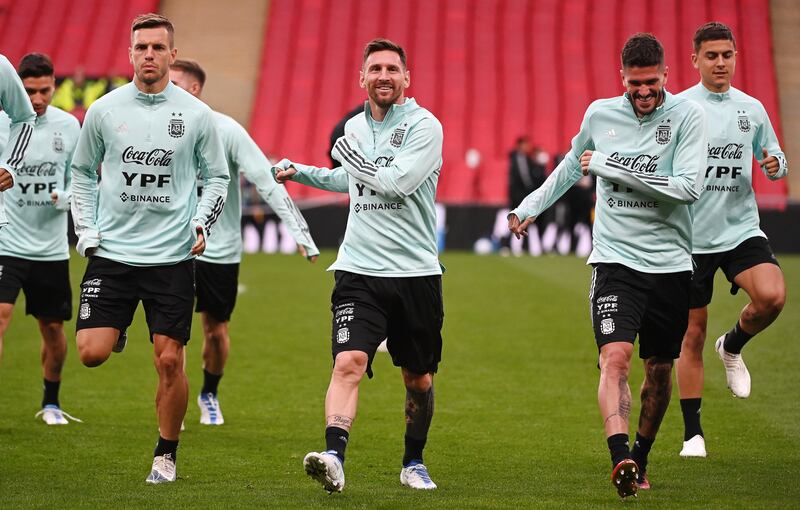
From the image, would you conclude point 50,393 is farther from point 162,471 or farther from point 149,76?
point 149,76

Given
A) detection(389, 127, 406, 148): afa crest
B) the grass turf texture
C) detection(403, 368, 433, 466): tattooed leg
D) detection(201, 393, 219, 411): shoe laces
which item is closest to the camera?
the grass turf texture

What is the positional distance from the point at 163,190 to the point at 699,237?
3254 millimetres

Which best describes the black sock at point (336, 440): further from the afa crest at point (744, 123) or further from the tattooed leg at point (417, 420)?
the afa crest at point (744, 123)

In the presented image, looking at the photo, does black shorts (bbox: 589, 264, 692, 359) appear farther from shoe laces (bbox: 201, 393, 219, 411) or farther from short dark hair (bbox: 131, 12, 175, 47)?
shoe laces (bbox: 201, 393, 219, 411)

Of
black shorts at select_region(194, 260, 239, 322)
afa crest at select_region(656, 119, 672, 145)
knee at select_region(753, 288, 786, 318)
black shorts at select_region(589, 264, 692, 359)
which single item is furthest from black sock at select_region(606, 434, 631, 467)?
black shorts at select_region(194, 260, 239, 322)

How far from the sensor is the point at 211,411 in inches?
362

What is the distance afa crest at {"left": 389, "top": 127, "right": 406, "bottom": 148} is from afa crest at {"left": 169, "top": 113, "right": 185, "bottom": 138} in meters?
1.15

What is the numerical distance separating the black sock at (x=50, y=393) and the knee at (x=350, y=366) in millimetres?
3473

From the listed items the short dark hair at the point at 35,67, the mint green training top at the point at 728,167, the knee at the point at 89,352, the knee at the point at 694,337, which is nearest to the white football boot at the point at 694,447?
the knee at the point at 694,337

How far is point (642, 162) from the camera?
6578 millimetres

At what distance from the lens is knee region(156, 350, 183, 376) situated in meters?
6.79

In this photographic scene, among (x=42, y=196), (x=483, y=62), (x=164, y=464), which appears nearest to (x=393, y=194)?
(x=164, y=464)

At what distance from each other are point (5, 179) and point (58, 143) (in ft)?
6.42

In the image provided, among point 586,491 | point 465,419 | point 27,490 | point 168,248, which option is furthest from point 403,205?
point 465,419
